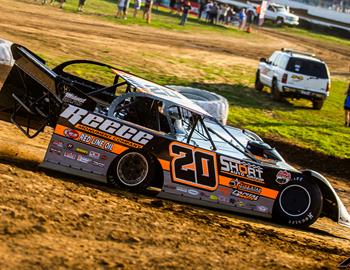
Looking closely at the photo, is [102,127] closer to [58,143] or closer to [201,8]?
[58,143]

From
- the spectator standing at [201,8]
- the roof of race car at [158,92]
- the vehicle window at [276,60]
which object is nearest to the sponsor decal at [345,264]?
the roof of race car at [158,92]

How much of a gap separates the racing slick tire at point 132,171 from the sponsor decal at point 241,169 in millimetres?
939

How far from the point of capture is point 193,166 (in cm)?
877

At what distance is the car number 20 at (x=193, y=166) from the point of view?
8.73m

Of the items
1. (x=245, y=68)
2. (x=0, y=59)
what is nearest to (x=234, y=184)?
(x=0, y=59)

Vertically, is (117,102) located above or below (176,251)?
above

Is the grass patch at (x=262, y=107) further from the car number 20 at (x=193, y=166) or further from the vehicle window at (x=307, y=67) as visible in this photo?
the car number 20 at (x=193, y=166)

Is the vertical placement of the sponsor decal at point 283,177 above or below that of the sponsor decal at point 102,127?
below

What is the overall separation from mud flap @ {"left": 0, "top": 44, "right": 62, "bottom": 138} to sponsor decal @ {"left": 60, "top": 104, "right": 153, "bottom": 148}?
373mm

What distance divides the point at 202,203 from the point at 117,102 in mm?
1702

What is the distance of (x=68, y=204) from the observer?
23.6 feet

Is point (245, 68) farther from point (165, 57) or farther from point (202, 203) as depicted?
point (202, 203)

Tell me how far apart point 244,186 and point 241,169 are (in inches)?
8.9

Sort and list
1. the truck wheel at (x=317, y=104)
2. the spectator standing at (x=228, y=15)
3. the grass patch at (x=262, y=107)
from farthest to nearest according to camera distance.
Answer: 1. the spectator standing at (x=228, y=15)
2. the truck wheel at (x=317, y=104)
3. the grass patch at (x=262, y=107)
